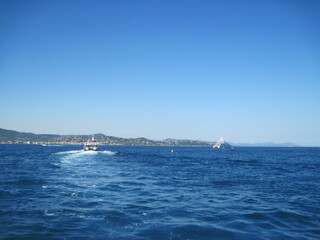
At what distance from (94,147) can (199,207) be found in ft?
367

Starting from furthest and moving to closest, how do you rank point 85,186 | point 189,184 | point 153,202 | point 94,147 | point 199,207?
point 94,147, point 189,184, point 85,186, point 153,202, point 199,207

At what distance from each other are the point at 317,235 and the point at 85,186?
2304 centimetres

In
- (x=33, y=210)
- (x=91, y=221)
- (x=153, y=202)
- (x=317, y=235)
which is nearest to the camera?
(x=317, y=235)

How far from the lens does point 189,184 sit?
102ft

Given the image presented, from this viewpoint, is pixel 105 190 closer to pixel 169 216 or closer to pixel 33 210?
pixel 33 210

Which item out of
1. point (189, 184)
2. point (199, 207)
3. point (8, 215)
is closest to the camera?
point (8, 215)

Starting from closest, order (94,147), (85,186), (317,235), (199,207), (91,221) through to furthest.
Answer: (317,235), (91,221), (199,207), (85,186), (94,147)

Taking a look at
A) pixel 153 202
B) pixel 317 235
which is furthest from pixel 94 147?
pixel 317 235

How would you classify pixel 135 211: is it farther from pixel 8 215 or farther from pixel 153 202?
pixel 8 215

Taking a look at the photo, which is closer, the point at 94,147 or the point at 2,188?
the point at 2,188

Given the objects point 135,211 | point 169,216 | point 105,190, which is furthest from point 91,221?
point 105,190

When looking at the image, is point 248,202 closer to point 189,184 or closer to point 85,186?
point 189,184

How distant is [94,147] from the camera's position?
4926 inches

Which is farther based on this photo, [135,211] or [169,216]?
[135,211]
